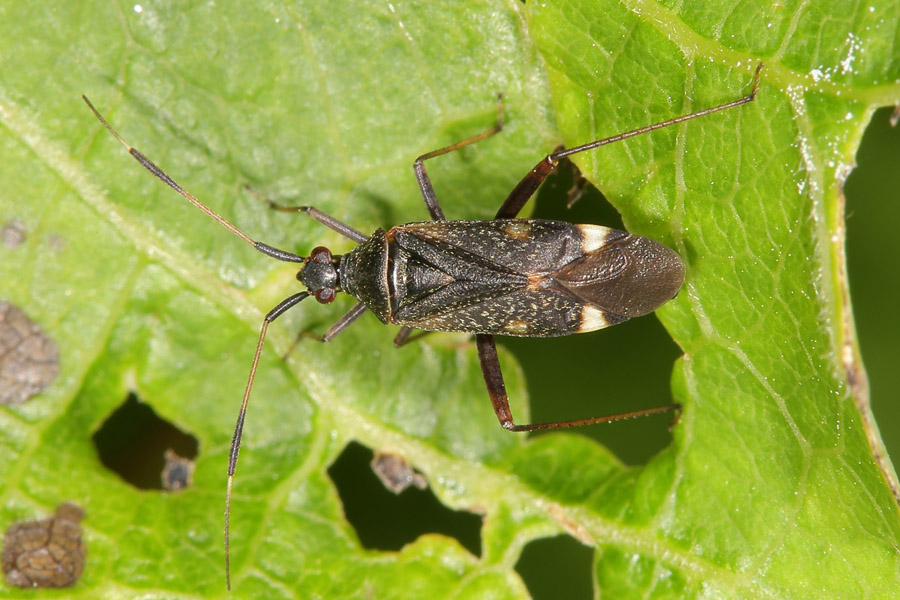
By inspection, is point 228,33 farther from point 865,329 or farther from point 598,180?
point 865,329

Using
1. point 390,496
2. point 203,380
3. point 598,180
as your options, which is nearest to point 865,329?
point 598,180

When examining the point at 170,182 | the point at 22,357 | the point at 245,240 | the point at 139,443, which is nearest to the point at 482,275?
the point at 245,240

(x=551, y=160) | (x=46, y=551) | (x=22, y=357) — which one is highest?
(x=551, y=160)

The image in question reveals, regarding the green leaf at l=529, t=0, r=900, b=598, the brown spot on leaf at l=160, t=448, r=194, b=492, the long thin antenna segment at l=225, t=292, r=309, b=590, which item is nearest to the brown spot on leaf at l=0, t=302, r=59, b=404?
the brown spot on leaf at l=160, t=448, r=194, b=492

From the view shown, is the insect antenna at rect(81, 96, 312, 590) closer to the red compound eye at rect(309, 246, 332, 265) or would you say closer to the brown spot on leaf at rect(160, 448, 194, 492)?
the red compound eye at rect(309, 246, 332, 265)

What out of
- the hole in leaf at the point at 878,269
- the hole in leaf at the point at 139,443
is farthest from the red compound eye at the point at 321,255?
the hole in leaf at the point at 878,269

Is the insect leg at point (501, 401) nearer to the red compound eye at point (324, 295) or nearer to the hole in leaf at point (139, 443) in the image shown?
the red compound eye at point (324, 295)

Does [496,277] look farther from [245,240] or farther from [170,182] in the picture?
[170,182]
